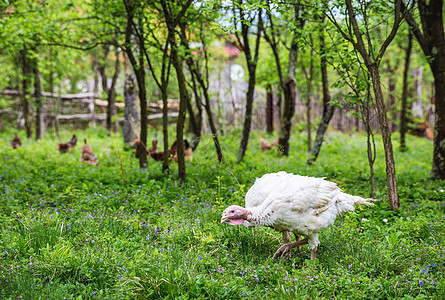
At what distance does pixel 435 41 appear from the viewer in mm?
7148

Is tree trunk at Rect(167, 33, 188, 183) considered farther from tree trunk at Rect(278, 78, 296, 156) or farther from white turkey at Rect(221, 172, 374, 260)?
tree trunk at Rect(278, 78, 296, 156)

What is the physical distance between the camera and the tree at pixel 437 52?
7.11m

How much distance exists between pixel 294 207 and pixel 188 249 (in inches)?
55.6

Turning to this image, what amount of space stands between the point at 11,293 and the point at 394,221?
4929 millimetres

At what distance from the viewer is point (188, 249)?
4.06 meters

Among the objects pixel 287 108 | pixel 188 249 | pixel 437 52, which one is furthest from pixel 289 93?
pixel 188 249

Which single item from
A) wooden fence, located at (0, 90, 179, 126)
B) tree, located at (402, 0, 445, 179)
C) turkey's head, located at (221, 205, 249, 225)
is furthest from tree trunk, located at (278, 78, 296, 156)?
wooden fence, located at (0, 90, 179, 126)

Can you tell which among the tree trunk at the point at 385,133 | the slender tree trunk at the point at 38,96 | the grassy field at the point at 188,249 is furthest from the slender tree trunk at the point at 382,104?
the slender tree trunk at the point at 38,96

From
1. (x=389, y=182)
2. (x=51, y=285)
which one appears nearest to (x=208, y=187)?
(x=389, y=182)

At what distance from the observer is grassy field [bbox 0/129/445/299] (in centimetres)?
319

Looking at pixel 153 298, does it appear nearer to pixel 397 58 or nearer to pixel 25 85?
pixel 25 85

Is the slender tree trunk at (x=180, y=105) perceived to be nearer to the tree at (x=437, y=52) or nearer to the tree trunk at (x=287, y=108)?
the tree trunk at (x=287, y=108)

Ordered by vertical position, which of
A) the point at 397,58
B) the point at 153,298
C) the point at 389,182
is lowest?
the point at 153,298

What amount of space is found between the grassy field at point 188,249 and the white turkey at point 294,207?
425 mm
